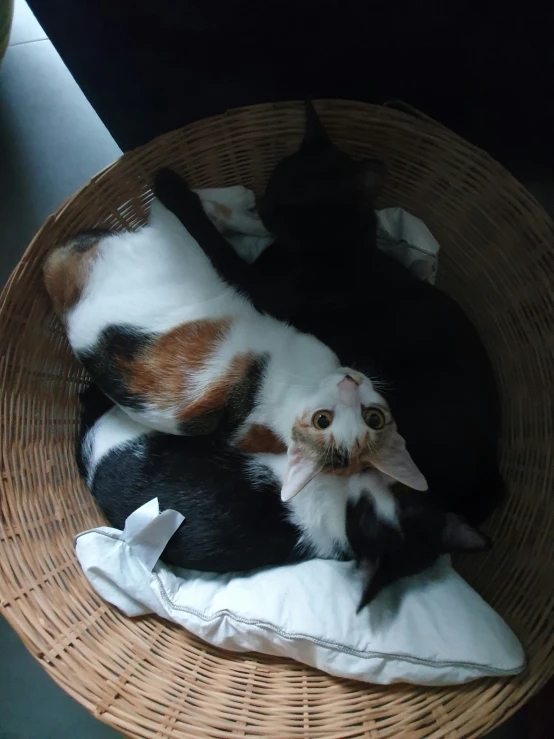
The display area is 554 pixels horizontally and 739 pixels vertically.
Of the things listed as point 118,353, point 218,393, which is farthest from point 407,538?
point 118,353

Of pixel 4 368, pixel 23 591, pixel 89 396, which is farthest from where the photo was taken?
pixel 89 396

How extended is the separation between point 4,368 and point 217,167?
667mm

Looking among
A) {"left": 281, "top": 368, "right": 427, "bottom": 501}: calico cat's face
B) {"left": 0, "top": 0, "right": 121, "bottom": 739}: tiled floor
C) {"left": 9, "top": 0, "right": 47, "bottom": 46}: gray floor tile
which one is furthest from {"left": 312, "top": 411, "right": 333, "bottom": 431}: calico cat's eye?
{"left": 9, "top": 0, "right": 47, "bottom": 46}: gray floor tile

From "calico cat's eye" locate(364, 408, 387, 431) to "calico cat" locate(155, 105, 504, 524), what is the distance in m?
0.21

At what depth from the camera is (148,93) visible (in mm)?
1339

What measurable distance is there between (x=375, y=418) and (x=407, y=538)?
257 millimetres

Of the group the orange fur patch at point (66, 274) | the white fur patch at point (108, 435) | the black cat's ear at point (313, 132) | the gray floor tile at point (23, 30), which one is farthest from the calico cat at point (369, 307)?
the gray floor tile at point (23, 30)

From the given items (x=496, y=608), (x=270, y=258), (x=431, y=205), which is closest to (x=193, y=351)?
(x=270, y=258)

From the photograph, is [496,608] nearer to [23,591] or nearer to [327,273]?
[327,273]

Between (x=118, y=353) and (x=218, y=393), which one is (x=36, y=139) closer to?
(x=118, y=353)

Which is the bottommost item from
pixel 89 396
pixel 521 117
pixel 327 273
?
pixel 89 396

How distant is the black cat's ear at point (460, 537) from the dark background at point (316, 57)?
90 centimetres

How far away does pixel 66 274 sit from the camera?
1230 millimetres

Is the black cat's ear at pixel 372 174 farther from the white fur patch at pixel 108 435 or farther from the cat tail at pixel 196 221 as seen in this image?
the white fur patch at pixel 108 435
